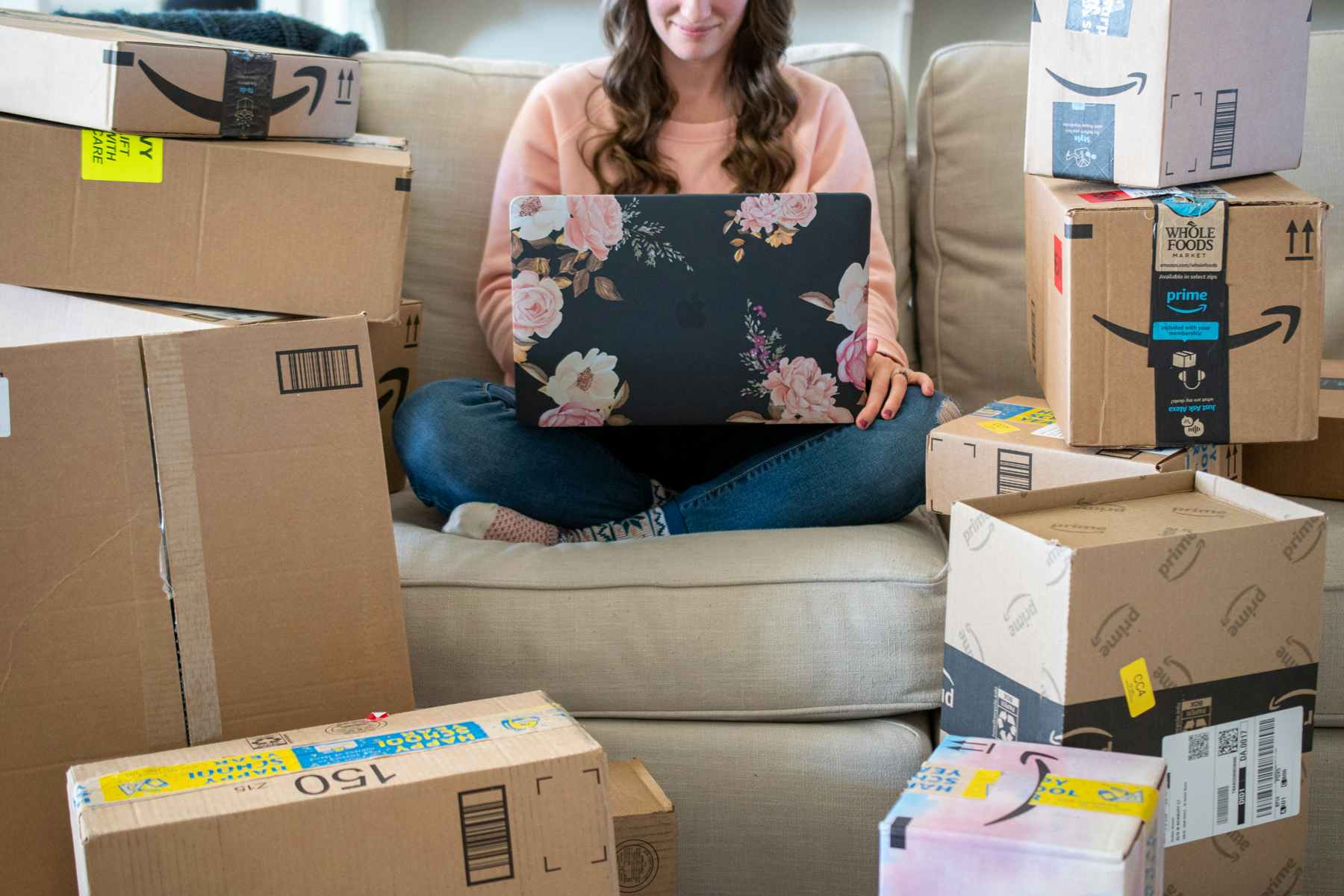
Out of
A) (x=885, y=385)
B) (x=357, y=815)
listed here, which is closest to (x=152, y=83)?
(x=357, y=815)

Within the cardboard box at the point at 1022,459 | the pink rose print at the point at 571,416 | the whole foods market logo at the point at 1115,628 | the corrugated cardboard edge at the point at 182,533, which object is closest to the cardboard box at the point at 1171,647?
the whole foods market logo at the point at 1115,628

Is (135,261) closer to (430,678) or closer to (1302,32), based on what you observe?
(430,678)

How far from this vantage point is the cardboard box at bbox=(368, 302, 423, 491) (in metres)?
1.43

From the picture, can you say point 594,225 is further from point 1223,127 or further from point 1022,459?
point 1223,127

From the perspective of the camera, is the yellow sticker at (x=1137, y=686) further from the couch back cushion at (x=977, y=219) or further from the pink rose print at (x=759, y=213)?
the couch back cushion at (x=977, y=219)

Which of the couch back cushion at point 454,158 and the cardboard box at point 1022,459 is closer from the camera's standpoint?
the cardboard box at point 1022,459

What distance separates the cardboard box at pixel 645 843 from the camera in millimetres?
976

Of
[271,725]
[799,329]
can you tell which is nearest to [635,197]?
[799,329]

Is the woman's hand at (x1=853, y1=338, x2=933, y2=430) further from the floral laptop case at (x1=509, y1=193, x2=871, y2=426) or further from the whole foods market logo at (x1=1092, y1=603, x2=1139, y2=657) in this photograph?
the whole foods market logo at (x1=1092, y1=603, x2=1139, y2=657)

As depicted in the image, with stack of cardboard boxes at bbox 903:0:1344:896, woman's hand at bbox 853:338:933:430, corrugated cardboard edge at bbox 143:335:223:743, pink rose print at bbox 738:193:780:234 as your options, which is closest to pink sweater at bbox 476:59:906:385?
woman's hand at bbox 853:338:933:430

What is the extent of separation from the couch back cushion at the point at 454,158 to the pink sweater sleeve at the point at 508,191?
5 centimetres

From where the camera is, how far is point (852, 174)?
152 cm

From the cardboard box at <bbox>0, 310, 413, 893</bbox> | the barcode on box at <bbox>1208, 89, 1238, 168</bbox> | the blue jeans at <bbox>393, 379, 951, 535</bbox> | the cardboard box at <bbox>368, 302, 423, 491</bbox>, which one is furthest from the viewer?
the cardboard box at <bbox>368, 302, 423, 491</bbox>

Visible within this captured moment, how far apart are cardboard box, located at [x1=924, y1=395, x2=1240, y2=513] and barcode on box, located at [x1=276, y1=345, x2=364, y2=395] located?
21.5 inches
